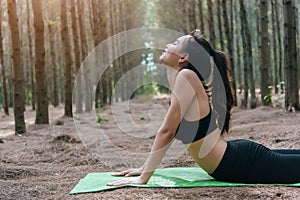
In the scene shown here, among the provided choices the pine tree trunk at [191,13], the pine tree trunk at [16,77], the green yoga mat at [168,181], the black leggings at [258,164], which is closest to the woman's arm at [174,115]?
the green yoga mat at [168,181]

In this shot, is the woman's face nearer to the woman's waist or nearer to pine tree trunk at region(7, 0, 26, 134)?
the woman's waist

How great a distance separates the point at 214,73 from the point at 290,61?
20.1ft

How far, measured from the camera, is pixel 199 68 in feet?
12.3

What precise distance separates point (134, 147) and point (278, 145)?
8.66 ft

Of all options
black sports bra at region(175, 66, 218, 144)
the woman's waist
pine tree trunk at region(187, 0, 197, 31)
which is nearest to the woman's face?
black sports bra at region(175, 66, 218, 144)

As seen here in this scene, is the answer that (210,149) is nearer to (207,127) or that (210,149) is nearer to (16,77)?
(207,127)

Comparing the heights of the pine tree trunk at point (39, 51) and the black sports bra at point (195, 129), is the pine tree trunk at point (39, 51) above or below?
above

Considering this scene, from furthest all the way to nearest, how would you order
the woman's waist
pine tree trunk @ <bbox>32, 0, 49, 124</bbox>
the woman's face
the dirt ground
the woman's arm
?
pine tree trunk @ <bbox>32, 0, 49, 124</bbox>, the woman's face, the woman's waist, the woman's arm, the dirt ground

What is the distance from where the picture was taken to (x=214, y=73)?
3.82 metres

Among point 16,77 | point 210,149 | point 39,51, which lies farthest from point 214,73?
point 39,51

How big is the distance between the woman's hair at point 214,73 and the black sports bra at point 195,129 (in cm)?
13

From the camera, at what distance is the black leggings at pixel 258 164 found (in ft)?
12.0

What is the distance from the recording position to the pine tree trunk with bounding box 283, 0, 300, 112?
30.5ft

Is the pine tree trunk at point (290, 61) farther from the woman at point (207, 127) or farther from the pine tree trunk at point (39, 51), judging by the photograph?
the pine tree trunk at point (39, 51)
